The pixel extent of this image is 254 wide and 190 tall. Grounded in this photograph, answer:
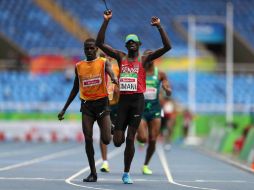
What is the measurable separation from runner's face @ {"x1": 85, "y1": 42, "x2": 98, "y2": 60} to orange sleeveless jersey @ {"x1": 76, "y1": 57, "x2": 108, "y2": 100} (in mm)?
84

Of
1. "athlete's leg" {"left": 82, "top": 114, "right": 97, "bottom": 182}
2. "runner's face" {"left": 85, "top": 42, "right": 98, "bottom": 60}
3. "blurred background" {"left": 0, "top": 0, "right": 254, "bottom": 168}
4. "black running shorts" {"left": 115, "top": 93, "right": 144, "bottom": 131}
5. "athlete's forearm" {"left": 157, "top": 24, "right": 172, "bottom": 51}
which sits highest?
"blurred background" {"left": 0, "top": 0, "right": 254, "bottom": 168}

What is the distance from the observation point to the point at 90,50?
40.8 feet

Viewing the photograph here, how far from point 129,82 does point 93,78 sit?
56 centimetres

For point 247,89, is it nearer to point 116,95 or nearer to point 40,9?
point 40,9

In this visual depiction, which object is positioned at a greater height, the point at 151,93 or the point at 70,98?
the point at 151,93

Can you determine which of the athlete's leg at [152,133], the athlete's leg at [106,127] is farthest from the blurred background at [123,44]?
the athlete's leg at [106,127]

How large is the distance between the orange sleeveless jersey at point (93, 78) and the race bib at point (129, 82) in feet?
1.00

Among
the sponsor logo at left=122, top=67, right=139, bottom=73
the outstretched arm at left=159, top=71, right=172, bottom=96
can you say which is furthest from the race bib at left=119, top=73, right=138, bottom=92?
the outstretched arm at left=159, top=71, right=172, bottom=96

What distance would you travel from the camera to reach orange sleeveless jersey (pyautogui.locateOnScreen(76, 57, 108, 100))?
41.2 ft

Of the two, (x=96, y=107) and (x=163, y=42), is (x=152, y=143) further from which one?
(x=163, y=42)

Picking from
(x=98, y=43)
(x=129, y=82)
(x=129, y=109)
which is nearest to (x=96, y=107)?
(x=129, y=109)

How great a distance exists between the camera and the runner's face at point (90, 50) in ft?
40.5

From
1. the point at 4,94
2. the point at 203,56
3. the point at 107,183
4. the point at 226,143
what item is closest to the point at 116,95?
the point at 107,183

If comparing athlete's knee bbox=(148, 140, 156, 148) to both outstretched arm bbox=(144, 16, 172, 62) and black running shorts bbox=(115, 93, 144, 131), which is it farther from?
outstretched arm bbox=(144, 16, 172, 62)
